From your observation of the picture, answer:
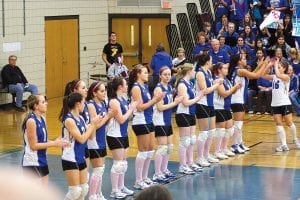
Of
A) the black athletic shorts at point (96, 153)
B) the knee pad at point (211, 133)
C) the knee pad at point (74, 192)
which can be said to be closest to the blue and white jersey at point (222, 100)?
the knee pad at point (211, 133)

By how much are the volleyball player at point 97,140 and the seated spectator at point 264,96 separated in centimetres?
984

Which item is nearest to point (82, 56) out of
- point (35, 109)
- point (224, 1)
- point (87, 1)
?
point (87, 1)

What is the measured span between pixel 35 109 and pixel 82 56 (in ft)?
49.2

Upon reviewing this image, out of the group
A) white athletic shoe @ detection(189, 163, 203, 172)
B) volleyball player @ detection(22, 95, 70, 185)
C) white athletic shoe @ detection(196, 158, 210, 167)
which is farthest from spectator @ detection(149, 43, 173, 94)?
volleyball player @ detection(22, 95, 70, 185)

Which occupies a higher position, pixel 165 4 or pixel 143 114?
pixel 165 4

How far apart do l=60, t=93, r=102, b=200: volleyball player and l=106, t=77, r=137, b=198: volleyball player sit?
3.69ft

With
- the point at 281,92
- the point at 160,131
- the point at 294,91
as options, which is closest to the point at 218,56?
the point at 294,91

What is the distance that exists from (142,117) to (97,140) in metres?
1.34

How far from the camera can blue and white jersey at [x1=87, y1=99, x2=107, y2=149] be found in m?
8.27

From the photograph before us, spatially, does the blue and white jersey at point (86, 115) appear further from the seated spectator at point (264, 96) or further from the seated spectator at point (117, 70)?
the seated spectator at point (264, 96)

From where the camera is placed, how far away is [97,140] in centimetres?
834

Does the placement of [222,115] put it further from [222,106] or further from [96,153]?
[96,153]

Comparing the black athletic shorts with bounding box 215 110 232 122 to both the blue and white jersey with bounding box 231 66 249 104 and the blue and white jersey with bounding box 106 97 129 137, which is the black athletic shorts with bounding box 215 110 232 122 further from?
the blue and white jersey with bounding box 106 97 129 137

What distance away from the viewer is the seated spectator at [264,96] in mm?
17609
